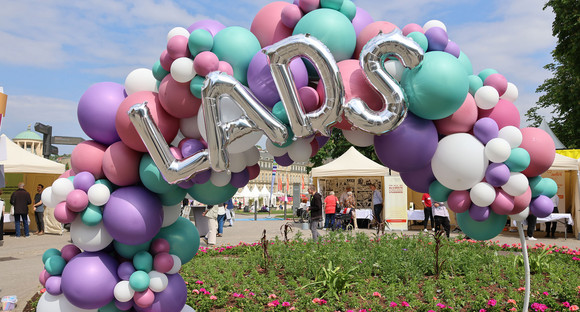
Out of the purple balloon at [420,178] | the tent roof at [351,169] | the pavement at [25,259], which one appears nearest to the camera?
the purple balloon at [420,178]

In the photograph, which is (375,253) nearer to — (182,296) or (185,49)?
(182,296)

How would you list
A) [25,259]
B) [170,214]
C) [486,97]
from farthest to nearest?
[25,259], [170,214], [486,97]

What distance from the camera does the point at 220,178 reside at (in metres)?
2.85

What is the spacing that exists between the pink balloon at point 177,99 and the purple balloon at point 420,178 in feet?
4.73

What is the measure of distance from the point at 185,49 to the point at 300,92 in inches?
30.3

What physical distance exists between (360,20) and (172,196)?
1.70 metres

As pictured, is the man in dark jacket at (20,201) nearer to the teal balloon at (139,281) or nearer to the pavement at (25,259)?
the pavement at (25,259)

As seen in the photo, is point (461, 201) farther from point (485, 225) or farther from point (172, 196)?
point (172, 196)

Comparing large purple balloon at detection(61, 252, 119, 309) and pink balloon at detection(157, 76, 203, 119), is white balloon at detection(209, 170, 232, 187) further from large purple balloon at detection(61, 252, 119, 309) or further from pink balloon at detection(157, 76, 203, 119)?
large purple balloon at detection(61, 252, 119, 309)

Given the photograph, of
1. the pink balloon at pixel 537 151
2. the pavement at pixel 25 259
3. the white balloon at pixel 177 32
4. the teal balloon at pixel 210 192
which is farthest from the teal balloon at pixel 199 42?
the pavement at pixel 25 259

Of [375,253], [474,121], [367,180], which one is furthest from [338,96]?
[367,180]

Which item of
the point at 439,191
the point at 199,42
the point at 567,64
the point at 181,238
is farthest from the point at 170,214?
the point at 567,64

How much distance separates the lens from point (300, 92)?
2521 mm

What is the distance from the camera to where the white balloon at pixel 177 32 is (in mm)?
2777
